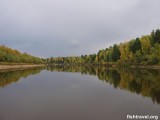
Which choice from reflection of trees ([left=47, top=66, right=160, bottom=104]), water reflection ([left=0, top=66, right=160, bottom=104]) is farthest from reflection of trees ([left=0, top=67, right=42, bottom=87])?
reflection of trees ([left=47, top=66, right=160, bottom=104])

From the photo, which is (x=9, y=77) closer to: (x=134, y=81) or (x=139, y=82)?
(x=134, y=81)

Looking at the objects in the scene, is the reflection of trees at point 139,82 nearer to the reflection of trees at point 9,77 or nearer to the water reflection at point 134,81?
the water reflection at point 134,81

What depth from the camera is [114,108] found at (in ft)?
55.7

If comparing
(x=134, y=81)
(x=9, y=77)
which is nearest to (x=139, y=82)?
(x=134, y=81)

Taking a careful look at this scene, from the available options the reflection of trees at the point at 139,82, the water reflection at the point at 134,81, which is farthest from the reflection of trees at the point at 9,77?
the reflection of trees at the point at 139,82

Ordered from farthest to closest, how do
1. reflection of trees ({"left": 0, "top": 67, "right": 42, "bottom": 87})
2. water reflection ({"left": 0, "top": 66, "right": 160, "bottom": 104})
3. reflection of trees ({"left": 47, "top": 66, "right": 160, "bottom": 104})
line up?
reflection of trees ({"left": 0, "top": 67, "right": 42, "bottom": 87}), water reflection ({"left": 0, "top": 66, "right": 160, "bottom": 104}), reflection of trees ({"left": 47, "top": 66, "right": 160, "bottom": 104})

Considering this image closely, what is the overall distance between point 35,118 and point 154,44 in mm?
80303

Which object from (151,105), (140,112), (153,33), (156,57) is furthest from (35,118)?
(153,33)

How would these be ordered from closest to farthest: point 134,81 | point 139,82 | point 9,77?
1. point 139,82
2. point 134,81
3. point 9,77

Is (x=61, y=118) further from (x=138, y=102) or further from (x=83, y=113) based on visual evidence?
(x=138, y=102)

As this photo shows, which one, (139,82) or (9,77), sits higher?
(9,77)

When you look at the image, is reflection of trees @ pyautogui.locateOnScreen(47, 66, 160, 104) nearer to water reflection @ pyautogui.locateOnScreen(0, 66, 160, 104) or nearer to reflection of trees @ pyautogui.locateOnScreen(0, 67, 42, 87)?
water reflection @ pyautogui.locateOnScreen(0, 66, 160, 104)

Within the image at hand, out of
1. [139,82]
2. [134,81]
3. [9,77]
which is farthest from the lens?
[9,77]

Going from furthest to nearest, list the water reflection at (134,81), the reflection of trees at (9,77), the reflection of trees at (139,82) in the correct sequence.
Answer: the reflection of trees at (9,77) < the water reflection at (134,81) < the reflection of trees at (139,82)
